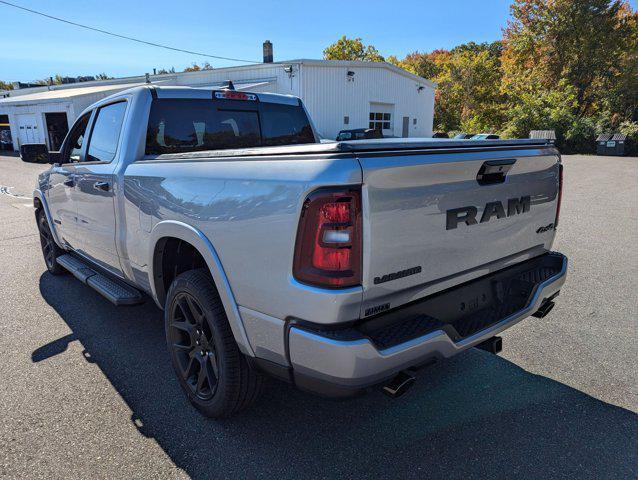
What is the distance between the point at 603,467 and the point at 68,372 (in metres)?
3.43

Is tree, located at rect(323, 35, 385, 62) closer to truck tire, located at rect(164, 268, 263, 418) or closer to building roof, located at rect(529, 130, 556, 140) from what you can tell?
building roof, located at rect(529, 130, 556, 140)

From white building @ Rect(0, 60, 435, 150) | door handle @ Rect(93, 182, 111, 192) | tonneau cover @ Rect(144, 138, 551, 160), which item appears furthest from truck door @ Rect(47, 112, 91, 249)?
white building @ Rect(0, 60, 435, 150)

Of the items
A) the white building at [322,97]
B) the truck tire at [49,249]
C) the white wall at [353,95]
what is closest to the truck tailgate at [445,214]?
the truck tire at [49,249]

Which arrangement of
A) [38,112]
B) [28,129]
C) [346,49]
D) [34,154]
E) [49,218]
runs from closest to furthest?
1. [34,154]
2. [49,218]
3. [38,112]
4. [28,129]
5. [346,49]

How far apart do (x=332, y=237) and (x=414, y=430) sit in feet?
4.64

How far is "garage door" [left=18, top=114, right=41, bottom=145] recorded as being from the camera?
28.8 metres

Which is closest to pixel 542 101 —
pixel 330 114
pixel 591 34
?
pixel 591 34

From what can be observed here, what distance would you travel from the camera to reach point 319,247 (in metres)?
1.89

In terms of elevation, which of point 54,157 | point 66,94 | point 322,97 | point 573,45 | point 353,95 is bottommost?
point 54,157

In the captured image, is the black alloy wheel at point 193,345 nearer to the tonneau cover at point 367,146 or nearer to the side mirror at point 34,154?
the tonneau cover at point 367,146

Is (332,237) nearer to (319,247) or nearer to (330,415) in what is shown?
(319,247)

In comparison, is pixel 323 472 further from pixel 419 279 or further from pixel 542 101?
pixel 542 101

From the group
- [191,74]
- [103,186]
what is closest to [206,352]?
[103,186]

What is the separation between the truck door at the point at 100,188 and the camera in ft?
11.6
